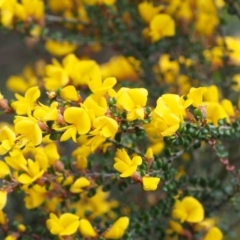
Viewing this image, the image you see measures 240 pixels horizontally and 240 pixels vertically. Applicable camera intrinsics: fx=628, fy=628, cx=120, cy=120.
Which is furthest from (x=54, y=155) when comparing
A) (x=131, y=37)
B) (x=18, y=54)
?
(x=18, y=54)

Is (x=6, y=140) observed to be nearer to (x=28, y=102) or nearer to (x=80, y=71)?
(x=28, y=102)

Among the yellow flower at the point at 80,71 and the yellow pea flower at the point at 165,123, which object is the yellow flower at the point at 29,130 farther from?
the yellow flower at the point at 80,71

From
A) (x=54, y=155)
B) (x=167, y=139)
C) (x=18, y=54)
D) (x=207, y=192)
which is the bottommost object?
(x=18, y=54)

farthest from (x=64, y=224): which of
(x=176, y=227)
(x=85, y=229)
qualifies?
(x=176, y=227)

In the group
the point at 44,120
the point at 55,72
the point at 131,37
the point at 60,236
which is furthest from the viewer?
the point at 131,37

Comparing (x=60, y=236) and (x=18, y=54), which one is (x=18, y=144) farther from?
(x=18, y=54)

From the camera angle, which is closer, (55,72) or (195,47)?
(55,72)

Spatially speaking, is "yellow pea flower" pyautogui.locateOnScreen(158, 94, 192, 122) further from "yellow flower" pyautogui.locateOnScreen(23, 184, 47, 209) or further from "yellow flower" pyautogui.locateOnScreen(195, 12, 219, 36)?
"yellow flower" pyautogui.locateOnScreen(195, 12, 219, 36)
